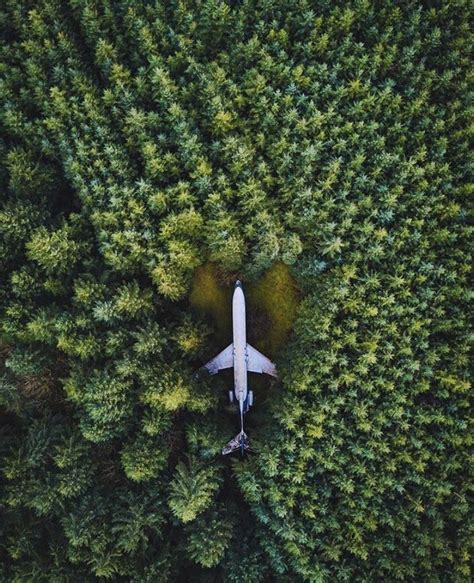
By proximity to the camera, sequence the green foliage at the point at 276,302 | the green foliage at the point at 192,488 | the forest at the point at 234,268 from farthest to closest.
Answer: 1. the green foliage at the point at 276,302
2. the forest at the point at 234,268
3. the green foliage at the point at 192,488

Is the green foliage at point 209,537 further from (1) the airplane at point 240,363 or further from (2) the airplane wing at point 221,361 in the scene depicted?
(2) the airplane wing at point 221,361

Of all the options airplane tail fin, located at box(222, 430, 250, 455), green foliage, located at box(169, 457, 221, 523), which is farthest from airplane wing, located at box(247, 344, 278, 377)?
green foliage, located at box(169, 457, 221, 523)

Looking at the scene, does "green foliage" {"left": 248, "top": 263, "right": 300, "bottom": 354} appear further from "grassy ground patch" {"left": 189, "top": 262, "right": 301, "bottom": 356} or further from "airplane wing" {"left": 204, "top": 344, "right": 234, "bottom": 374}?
"airplane wing" {"left": 204, "top": 344, "right": 234, "bottom": 374}

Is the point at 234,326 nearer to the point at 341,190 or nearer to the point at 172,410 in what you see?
the point at 172,410

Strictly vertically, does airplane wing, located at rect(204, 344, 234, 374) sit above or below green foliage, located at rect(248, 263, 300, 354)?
below

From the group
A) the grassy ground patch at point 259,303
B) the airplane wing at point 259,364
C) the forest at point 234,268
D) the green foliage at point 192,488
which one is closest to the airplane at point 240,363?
the airplane wing at point 259,364

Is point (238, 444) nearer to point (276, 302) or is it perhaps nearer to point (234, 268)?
point (276, 302)

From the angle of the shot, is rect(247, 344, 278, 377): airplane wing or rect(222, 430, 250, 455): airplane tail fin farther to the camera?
rect(247, 344, 278, 377): airplane wing
